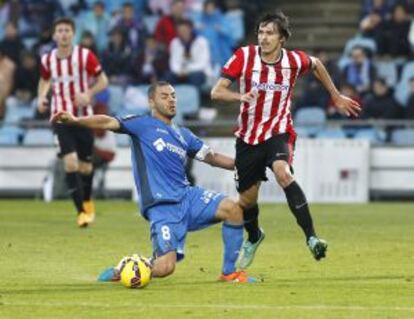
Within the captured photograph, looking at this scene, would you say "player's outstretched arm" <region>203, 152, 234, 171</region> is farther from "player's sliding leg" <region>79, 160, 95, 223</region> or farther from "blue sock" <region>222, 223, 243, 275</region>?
"player's sliding leg" <region>79, 160, 95, 223</region>

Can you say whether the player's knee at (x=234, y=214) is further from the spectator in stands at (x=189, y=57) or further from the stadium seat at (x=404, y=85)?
the spectator in stands at (x=189, y=57)

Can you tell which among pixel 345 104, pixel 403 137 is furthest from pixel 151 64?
pixel 345 104

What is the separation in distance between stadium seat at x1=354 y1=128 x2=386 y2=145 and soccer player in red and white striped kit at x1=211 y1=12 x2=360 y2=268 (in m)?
11.2

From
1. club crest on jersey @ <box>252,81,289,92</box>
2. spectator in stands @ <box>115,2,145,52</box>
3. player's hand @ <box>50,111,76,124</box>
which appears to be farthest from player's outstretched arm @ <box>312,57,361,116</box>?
spectator in stands @ <box>115,2,145,52</box>

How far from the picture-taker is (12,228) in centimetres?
1836

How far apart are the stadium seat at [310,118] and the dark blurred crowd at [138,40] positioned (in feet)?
6.34

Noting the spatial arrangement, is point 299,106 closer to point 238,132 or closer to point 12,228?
point 12,228

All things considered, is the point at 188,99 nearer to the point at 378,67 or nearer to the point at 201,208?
the point at 378,67

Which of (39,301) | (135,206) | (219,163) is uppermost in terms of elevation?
(219,163)

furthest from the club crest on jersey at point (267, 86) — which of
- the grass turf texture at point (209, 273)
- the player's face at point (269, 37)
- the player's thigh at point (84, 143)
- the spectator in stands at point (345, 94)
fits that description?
the spectator in stands at point (345, 94)

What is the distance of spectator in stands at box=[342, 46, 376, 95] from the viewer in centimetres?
2522

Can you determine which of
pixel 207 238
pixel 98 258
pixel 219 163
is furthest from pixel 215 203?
pixel 207 238

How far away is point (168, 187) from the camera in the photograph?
40.6 ft

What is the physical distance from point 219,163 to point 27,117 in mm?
14196
